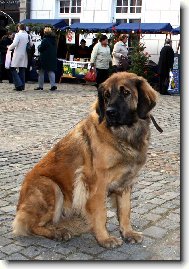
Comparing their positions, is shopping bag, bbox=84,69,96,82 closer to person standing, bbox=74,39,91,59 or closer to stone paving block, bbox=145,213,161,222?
person standing, bbox=74,39,91,59

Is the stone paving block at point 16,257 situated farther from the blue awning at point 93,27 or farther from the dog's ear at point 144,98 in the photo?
the blue awning at point 93,27

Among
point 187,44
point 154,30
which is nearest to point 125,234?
point 187,44

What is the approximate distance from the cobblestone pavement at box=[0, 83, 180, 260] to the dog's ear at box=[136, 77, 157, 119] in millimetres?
1220

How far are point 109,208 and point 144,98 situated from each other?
1661mm

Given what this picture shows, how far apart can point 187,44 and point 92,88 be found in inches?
559

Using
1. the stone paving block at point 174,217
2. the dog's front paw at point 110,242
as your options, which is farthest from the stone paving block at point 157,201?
the dog's front paw at point 110,242

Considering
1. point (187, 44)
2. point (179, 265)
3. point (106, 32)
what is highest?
point (106, 32)

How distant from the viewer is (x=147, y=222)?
4461 mm

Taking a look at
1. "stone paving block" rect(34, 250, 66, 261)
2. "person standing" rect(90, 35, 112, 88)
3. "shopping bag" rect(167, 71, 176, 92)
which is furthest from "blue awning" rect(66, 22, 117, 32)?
"stone paving block" rect(34, 250, 66, 261)

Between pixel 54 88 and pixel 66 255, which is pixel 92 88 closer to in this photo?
pixel 54 88

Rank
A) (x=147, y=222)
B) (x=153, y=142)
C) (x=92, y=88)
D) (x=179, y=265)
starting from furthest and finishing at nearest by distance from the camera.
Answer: (x=92, y=88) → (x=153, y=142) → (x=147, y=222) → (x=179, y=265)

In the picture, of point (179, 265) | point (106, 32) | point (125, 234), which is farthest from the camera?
point (106, 32)

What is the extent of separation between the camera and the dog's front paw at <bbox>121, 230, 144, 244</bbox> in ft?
13.0

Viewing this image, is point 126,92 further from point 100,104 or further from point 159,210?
point 159,210
